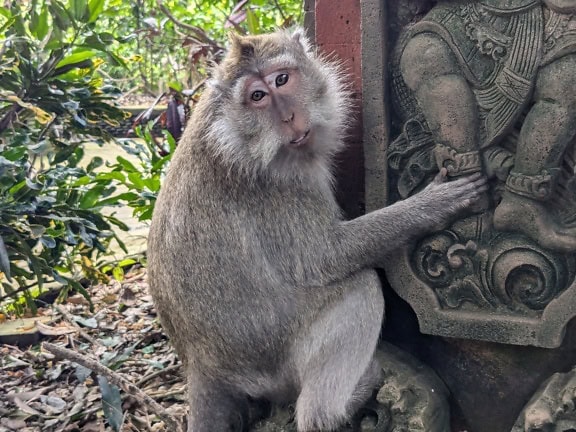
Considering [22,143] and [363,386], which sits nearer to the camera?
[363,386]

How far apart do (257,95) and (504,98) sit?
101 cm

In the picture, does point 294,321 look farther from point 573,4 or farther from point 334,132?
point 573,4

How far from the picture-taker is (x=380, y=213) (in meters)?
2.94

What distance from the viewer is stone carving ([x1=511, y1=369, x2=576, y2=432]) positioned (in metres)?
2.64

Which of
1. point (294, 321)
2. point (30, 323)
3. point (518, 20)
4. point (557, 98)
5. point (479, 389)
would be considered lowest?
point (30, 323)

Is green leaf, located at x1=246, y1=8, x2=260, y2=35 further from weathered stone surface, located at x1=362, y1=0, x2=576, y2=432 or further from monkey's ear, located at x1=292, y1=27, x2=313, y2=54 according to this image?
weathered stone surface, located at x1=362, y1=0, x2=576, y2=432

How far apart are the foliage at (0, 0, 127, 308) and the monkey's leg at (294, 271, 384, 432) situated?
5.32 ft

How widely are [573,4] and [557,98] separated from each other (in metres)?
0.34

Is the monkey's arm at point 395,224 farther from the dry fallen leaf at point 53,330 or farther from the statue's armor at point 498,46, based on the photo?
the dry fallen leaf at point 53,330

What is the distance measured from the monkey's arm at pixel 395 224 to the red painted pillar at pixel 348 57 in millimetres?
391

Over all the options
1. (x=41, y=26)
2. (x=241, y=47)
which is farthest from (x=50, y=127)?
(x=241, y=47)

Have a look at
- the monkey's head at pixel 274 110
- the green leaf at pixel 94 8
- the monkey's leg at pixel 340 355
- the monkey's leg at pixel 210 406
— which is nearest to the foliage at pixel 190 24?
the green leaf at pixel 94 8

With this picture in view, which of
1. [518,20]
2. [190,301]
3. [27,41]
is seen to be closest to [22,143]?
[27,41]

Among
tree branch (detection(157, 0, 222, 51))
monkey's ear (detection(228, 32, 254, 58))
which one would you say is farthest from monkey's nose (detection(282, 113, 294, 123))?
tree branch (detection(157, 0, 222, 51))
